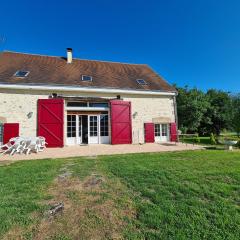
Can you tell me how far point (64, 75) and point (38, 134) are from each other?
4247mm

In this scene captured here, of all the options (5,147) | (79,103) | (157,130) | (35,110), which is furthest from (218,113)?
(5,147)

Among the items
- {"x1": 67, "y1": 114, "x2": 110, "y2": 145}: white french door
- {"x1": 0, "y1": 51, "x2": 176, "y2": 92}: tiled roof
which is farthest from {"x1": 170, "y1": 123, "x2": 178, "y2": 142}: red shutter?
{"x1": 67, "y1": 114, "x2": 110, "y2": 145}: white french door

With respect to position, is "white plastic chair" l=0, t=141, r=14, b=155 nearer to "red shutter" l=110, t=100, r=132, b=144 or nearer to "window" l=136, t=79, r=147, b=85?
"red shutter" l=110, t=100, r=132, b=144

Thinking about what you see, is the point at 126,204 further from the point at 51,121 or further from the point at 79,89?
the point at 79,89

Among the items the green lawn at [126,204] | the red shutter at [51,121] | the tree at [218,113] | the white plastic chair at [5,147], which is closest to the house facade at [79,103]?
the red shutter at [51,121]

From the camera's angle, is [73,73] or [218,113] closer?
[73,73]

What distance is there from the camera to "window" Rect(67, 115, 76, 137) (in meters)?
11.5

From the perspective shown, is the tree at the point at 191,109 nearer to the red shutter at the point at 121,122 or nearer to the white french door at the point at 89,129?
the red shutter at the point at 121,122

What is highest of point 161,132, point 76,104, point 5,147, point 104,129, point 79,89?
point 79,89

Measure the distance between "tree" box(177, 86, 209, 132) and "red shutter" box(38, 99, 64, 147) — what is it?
47.9 feet

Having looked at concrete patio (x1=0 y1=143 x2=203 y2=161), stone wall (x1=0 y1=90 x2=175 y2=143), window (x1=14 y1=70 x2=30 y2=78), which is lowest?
concrete patio (x1=0 y1=143 x2=203 y2=161)

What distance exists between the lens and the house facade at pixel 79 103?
1058 cm

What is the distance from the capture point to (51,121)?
10820mm

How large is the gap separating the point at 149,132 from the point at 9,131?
27.8 ft
